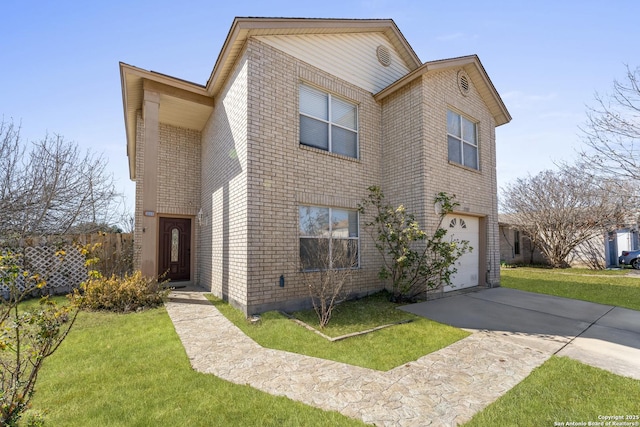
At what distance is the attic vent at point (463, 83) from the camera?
31.0 ft

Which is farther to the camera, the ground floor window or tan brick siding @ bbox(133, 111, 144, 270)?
tan brick siding @ bbox(133, 111, 144, 270)

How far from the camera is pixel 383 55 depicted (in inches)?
375

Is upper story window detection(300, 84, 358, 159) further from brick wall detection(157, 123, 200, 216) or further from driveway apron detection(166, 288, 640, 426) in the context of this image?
brick wall detection(157, 123, 200, 216)

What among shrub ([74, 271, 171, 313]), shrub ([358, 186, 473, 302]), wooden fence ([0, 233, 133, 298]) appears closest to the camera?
shrub ([74, 271, 171, 313])

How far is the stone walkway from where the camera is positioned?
3006 millimetres

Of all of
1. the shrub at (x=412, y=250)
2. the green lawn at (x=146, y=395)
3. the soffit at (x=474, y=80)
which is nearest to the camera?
the green lawn at (x=146, y=395)

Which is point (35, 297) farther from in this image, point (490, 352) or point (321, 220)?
point (490, 352)

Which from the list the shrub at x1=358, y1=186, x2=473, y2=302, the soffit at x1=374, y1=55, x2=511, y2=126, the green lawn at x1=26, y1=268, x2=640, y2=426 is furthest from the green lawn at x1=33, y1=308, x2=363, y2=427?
the soffit at x1=374, y1=55, x2=511, y2=126

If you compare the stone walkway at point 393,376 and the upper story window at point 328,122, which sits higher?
the upper story window at point 328,122

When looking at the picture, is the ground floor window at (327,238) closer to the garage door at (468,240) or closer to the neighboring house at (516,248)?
the garage door at (468,240)

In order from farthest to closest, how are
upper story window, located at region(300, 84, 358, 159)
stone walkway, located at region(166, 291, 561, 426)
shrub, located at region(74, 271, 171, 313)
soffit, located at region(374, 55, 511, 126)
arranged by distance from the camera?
soffit, located at region(374, 55, 511, 126) → upper story window, located at region(300, 84, 358, 159) → shrub, located at region(74, 271, 171, 313) → stone walkway, located at region(166, 291, 561, 426)

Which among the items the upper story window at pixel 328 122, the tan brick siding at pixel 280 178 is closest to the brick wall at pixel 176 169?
the tan brick siding at pixel 280 178

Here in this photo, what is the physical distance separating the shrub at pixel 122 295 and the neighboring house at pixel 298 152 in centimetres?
57

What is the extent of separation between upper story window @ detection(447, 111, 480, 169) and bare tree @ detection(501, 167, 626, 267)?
9.50 metres
